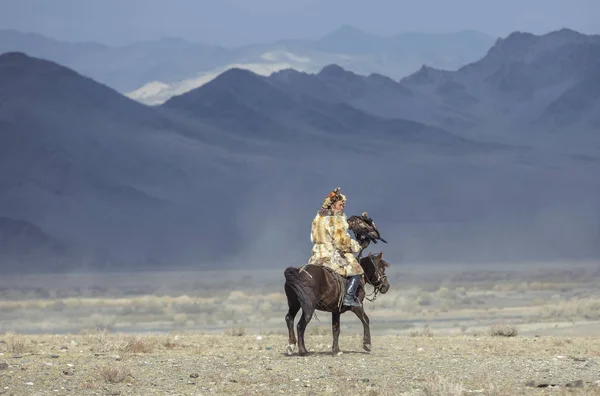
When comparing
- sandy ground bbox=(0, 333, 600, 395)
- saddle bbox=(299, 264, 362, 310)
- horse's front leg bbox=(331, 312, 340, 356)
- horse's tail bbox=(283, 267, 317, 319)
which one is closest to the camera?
sandy ground bbox=(0, 333, 600, 395)

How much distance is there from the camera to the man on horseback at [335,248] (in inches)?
871

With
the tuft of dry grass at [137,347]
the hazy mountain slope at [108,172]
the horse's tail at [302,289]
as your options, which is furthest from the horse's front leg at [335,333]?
the hazy mountain slope at [108,172]

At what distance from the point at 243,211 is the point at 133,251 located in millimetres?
24343

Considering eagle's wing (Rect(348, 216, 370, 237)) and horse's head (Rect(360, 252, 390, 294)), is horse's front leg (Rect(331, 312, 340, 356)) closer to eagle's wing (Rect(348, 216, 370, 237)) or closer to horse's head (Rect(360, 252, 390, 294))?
horse's head (Rect(360, 252, 390, 294))

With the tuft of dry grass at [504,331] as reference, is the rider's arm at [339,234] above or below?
above

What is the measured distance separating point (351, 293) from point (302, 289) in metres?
1.21

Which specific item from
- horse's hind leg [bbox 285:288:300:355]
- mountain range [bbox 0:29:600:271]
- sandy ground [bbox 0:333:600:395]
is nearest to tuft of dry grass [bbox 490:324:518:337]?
sandy ground [bbox 0:333:600:395]

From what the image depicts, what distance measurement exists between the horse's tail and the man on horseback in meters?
0.83

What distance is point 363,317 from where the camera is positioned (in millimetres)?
22781

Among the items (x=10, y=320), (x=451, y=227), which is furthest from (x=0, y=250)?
(x=10, y=320)

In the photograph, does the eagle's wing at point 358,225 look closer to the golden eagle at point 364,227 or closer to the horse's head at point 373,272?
the golden eagle at point 364,227

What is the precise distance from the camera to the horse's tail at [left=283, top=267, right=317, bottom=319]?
836 inches

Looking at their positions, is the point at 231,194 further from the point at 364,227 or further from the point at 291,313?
the point at 291,313

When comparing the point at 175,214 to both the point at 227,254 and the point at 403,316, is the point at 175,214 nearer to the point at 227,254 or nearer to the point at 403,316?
the point at 227,254
